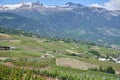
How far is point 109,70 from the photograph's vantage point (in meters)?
195

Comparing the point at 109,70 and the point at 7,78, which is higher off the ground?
the point at 7,78

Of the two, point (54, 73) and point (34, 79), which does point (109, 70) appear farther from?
point (34, 79)

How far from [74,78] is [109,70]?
7367 cm

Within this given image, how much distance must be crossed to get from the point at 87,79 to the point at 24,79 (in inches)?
1264

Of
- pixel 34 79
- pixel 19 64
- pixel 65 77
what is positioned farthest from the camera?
pixel 19 64

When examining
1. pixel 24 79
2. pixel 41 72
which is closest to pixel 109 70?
pixel 41 72

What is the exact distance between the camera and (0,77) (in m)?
94.2

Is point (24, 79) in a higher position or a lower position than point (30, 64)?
higher

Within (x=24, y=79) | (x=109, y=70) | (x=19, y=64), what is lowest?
(x=109, y=70)

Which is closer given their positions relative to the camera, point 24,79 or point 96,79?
point 24,79

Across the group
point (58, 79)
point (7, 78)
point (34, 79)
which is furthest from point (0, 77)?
point (58, 79)

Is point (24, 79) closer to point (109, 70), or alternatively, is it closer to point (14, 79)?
point (14, 79)

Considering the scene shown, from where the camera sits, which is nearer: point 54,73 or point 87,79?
point 87,79

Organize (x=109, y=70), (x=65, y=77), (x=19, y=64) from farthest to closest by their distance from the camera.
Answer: (x=109, y=70) → (x=19, y=64) → (x=65, y=77)
